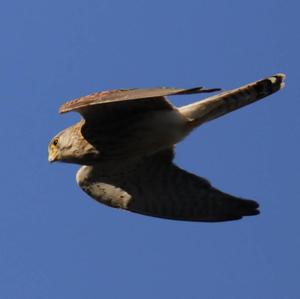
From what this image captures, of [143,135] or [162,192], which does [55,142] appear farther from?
[162,192]

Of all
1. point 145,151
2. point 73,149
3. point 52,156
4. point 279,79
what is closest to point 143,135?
point 145,151

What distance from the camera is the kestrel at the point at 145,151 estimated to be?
36.5 ft

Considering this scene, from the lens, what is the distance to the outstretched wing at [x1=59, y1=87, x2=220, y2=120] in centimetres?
981

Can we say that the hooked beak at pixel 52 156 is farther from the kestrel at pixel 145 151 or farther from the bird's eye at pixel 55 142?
the bird's eye at pixel 55 142

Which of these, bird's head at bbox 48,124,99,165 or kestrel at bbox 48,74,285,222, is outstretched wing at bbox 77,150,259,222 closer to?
kestrel at bbox 48,74,285,222

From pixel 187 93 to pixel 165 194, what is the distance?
3098 millimetres

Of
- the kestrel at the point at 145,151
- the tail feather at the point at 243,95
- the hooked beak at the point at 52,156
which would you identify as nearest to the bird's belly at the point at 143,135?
the kestrel at the point at 145,151

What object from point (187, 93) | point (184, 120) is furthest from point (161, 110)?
point (187, 93)

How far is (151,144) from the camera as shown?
11.7 meters

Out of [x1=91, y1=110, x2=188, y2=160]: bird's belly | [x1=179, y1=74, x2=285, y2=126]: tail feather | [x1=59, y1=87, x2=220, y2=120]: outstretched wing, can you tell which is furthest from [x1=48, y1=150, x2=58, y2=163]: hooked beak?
[x1=179, y1=74, x2=285, y2=126]: tail feather

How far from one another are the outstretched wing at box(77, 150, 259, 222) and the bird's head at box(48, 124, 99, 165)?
45cm

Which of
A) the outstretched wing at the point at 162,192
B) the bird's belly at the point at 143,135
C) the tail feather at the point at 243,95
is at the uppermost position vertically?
the tail feather at the point at 243,95

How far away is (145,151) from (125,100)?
5.48 feet

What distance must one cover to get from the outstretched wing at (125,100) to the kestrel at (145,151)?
1 cm
